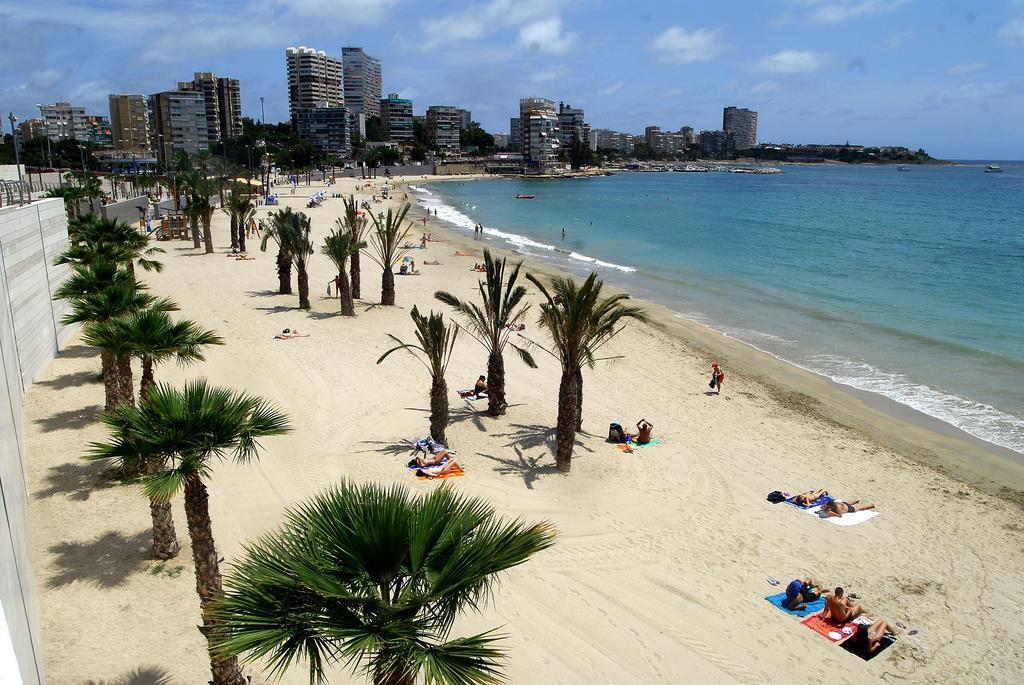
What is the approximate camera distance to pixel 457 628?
8.05 metres

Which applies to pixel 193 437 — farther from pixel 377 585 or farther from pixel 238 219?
pixel 238 219

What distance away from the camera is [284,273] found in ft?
81.8

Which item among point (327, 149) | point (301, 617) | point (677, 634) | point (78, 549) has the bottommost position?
point (677, 634)

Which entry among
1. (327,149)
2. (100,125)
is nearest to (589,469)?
(327,149)

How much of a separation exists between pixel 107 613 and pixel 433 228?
49.3 metres

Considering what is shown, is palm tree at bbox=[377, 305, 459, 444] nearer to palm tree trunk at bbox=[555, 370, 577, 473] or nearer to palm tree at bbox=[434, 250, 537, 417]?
palm tree at bbox=[434, 250, 537, 417]

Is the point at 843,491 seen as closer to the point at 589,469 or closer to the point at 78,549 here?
the point at 589,469

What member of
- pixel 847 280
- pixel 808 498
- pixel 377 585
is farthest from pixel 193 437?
pixel 847 280

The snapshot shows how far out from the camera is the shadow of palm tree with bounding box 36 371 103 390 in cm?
1515

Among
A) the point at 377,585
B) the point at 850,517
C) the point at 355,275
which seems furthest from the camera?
the point at 355,275

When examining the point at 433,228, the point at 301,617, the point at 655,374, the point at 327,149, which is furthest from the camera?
the point at 327,149

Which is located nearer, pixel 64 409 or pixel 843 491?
pixel 843 491

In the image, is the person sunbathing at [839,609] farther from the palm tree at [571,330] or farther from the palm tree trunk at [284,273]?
the palm tree trunk at [284,273]

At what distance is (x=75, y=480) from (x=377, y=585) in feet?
29.6
